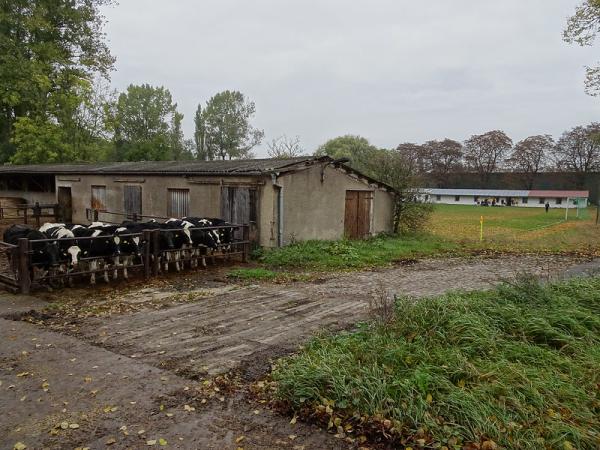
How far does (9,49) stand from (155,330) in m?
29.6

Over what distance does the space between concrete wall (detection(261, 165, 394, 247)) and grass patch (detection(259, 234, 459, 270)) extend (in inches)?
20.7

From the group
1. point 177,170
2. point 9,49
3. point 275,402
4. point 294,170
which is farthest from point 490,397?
point 9,49

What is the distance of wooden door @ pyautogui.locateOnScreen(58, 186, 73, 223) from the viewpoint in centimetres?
2059

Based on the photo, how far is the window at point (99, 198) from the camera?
1878 centimetres

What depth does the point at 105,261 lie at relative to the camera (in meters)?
10.0

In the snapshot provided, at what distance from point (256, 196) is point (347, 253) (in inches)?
130

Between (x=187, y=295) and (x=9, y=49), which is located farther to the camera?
(x=9, y=49)

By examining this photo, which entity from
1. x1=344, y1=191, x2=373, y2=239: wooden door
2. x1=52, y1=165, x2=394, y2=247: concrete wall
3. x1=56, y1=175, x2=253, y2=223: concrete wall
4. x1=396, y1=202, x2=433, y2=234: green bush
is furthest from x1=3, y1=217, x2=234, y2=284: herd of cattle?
x1=396, y1=202, x2=433, y2=234: green bush

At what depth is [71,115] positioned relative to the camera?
1271 inches

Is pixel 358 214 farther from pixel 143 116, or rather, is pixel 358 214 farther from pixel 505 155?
pixel 505 155

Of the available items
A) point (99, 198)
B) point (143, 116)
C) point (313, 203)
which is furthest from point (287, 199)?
point (143, 116)

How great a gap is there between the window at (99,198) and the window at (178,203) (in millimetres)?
4737

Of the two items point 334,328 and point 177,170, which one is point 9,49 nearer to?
point 177,170

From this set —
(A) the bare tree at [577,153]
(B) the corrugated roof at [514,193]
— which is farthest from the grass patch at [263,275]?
(A) the bare tree at [577,153]
